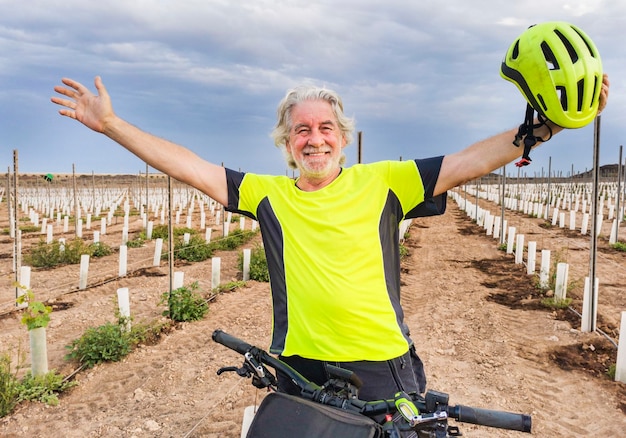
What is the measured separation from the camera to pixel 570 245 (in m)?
15.8

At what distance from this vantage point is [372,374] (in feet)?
6.10

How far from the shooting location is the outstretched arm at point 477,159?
1.87 metres

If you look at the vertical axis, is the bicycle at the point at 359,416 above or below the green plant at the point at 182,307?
above

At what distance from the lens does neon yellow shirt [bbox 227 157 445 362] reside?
6.00ft

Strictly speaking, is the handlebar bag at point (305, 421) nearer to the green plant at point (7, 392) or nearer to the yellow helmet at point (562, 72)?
the yellow helmet at point (562, 72)

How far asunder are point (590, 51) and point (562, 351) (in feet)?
18.5

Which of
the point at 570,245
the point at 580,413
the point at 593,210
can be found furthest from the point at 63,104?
the point at 570,245

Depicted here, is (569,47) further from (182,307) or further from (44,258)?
(44,258)

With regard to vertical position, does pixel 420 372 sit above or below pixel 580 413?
above

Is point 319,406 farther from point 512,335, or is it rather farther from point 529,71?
point 512,335

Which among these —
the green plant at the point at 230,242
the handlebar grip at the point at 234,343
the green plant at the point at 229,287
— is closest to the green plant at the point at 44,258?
the green plant at the point at 230,242

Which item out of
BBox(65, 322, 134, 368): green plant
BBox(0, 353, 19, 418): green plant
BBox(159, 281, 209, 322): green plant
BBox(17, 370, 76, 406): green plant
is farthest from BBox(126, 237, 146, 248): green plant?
BBox(0, 353, 19, 418): green plant

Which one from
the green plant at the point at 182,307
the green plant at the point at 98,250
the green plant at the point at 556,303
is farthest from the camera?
the green plant at the point at 98,250

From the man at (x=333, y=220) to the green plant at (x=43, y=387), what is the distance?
4.09m
